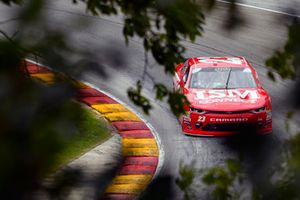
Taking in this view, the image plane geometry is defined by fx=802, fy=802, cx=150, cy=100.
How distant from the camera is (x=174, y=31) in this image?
4.38m

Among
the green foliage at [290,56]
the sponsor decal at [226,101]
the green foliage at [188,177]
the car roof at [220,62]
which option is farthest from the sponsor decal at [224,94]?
the green foliage at [188,177]

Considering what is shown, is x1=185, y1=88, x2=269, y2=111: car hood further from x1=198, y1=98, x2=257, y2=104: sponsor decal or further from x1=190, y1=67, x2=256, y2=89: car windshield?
x1=190, y1=67, x2=256, y2=89: car windshield

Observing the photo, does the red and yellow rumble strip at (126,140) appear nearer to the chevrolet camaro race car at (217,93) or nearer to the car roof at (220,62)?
the chevrolet camaro race car at (217,93)

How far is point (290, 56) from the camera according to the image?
371cm

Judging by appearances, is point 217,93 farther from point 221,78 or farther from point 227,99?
point 221,78

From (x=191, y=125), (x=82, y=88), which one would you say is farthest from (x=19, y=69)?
(x=191, y=125)

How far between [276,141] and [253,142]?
1.02 ft

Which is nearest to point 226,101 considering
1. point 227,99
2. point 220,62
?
point 227,99

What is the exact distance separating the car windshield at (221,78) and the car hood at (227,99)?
157 mm

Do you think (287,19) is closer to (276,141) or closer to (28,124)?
(276,141)

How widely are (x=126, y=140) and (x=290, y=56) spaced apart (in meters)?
0.88

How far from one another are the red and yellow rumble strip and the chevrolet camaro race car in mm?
1009

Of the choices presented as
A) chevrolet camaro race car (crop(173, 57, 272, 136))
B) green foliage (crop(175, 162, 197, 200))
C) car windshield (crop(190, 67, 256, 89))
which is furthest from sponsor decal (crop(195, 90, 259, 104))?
green foliage (crop(175, 162, 197, 200))

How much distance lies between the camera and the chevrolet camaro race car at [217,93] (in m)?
14.8
